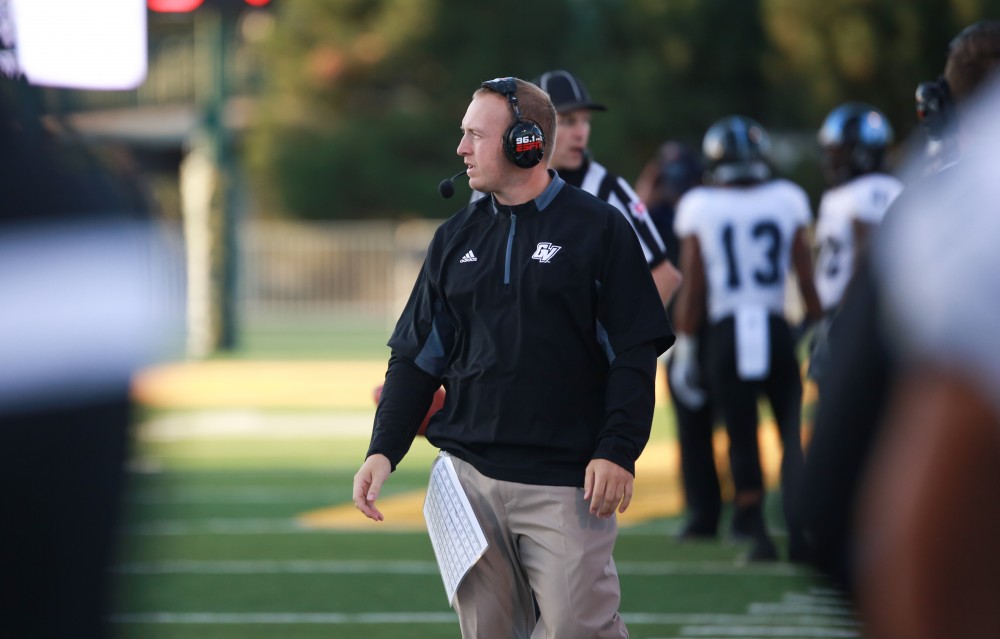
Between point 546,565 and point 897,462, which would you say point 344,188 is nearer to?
point 546,565

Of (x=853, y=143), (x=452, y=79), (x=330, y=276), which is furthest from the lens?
(x=452, y=79)

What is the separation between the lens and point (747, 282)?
8.20 meters

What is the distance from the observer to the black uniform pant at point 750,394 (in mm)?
8211

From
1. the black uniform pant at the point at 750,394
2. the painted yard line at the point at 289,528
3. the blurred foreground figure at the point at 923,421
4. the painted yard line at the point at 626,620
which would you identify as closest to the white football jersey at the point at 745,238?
the black uniform pant at the point at 750,394

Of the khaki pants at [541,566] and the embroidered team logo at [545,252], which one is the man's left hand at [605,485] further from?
the embroidered team logo at [545,252]

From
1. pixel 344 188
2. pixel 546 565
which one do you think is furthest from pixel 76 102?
pixel 344 188

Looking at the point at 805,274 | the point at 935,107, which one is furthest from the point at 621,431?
the point at 805,274

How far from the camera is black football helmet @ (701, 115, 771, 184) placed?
8133 millimetres

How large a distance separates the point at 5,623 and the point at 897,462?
3.20 feet

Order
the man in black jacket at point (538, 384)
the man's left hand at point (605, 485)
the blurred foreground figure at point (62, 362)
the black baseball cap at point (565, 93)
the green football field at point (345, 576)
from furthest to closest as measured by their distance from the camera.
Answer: the green football field at point (345, 576) → the black baseball cap at point (565, 93) → the man in black jacket at point (538, 384) → the man's left hand at point (605, 485) → the blurred foreground figure at point (62, 362)

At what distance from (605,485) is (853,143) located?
4.85m

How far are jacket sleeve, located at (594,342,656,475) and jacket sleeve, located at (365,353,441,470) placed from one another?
0.55 meters

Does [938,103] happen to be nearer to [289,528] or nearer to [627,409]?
[627,409]

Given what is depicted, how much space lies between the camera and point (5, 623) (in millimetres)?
1850
